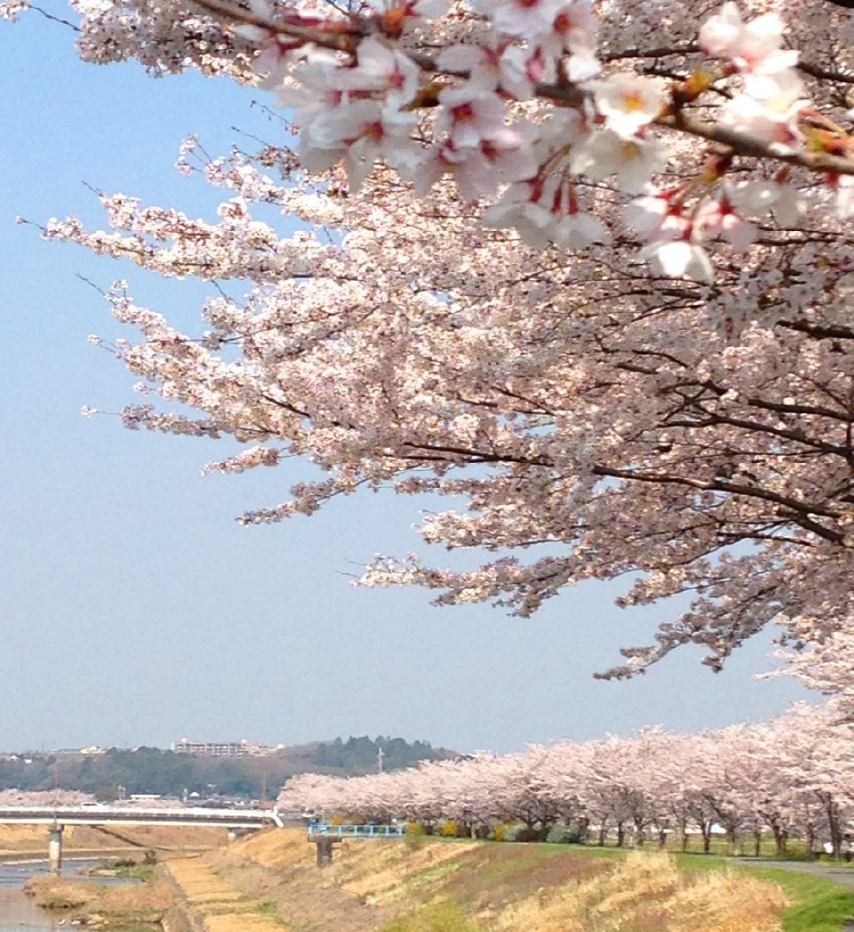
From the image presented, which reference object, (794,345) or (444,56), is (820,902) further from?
(444,56)

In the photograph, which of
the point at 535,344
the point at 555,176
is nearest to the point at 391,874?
the point at 535,344

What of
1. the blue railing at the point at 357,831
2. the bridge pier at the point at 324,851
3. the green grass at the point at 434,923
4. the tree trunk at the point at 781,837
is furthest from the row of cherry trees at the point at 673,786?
the bridge pier at the point at 324,851

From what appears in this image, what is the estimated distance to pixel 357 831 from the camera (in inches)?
2188

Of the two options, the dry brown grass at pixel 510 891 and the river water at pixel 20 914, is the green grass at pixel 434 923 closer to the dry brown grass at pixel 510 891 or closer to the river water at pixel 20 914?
the dry brown grass at pixel 510 891

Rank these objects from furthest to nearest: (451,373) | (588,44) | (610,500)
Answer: (610,500), (451,373), (588,44)

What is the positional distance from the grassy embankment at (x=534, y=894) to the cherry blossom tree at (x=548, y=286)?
11.8 feet

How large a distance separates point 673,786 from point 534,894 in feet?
64.0

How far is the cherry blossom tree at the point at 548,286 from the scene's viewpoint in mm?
2078

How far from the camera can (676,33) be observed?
5914 millimetres

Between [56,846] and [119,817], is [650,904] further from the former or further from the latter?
[56,846]

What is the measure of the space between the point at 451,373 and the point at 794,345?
2.38 meters

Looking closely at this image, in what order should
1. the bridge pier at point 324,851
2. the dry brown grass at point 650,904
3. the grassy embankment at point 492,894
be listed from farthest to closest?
1. the bridge pier at point 324,851
2. the grassy embankment at point 492,894
3. the dry brown grass at point 650,904

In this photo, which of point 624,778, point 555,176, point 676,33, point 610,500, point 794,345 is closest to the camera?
point 555,176

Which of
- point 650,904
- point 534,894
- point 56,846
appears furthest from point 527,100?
point 56,846
